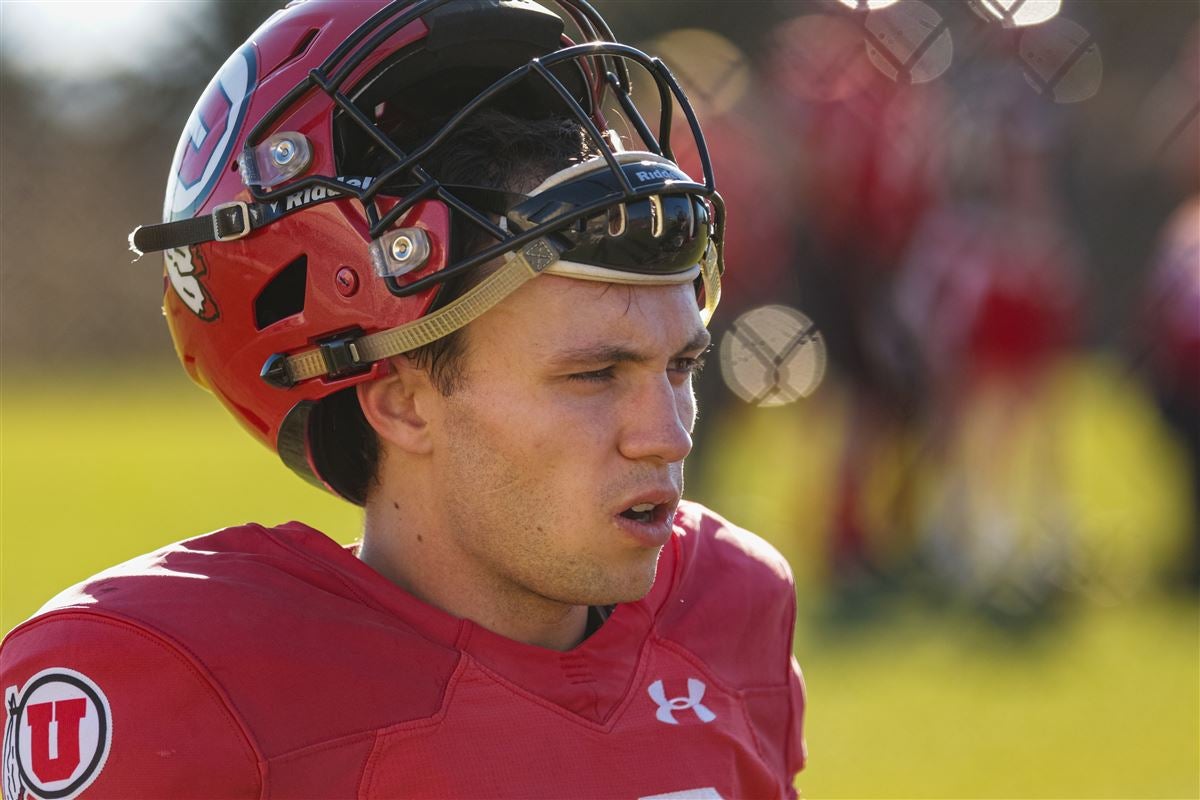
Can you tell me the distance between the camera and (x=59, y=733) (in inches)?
79.2

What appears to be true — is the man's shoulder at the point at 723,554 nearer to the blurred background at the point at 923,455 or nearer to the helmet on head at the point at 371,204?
the helmet on head at the point at 371,204

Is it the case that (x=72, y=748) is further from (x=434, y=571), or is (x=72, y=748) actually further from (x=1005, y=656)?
(x=1005, y=656)

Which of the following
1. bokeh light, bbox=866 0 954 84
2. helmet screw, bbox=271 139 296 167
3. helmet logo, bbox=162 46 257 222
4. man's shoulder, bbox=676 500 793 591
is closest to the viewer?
helmet screw, bbox=271 139 296 167

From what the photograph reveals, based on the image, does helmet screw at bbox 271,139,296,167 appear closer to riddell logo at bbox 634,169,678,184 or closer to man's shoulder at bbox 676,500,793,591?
riddell logo at bbox 634,169,678,184

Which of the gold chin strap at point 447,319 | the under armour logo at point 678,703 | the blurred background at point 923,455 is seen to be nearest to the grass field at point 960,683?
the blurred background at point 923,455

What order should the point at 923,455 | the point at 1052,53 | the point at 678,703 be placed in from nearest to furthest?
1. the point at 678,703
2. the point at 923,455
3. the point at 1052,53

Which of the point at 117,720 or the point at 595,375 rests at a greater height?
the point at 595,375

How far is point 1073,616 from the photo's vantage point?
22.2 ft

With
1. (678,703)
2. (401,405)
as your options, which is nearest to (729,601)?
(678,703)

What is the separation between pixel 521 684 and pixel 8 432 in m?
12.3

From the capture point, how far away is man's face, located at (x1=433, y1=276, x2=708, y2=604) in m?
2.22

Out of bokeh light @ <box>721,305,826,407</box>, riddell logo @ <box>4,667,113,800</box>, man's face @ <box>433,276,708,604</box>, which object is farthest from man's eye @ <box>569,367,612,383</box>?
bokeh light @ <box>721,305,826,407</box>

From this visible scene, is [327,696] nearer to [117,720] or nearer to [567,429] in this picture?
[117,720]

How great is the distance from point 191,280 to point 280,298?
163 mm
